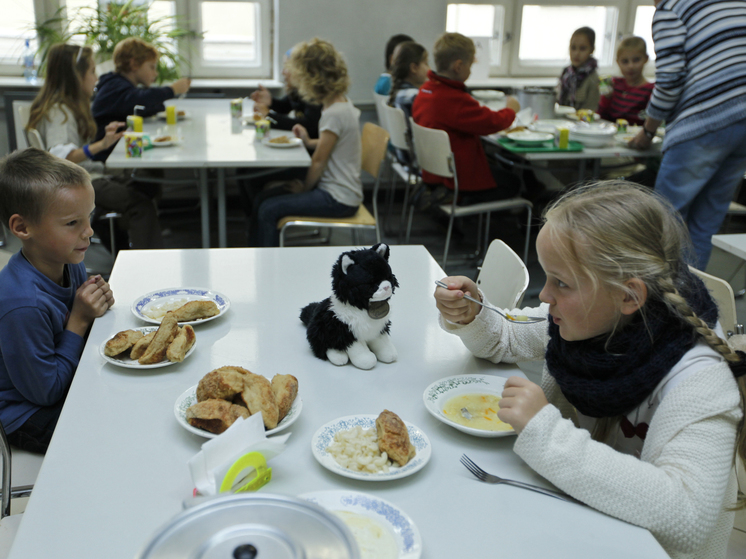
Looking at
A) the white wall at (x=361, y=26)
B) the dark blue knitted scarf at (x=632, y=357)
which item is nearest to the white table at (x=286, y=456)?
the dark blue knitted scarf at (x=632, y=357)

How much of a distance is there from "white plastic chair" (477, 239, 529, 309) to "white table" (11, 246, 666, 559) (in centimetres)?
21

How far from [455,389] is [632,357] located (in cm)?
32

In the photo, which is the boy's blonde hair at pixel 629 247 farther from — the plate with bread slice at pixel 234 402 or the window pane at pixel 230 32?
the window pane at pixel 230 32

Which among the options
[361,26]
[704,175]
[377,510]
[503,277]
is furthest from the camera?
[361,26]

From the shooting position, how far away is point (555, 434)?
0.91 metres

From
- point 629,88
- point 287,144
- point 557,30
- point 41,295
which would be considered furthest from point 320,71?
point 557,30

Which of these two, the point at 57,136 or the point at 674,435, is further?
the point at 57,136

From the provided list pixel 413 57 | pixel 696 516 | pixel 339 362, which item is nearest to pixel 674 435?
pixel 696 516

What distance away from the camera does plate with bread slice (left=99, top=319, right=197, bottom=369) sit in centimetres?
121

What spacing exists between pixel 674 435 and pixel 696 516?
0.11m

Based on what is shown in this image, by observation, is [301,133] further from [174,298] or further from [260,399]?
[260,399]

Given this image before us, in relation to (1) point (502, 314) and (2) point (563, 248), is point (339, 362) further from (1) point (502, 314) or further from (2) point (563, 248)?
(2) point (563, 248)

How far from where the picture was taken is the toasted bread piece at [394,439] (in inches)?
37.2

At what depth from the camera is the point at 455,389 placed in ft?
3.84
